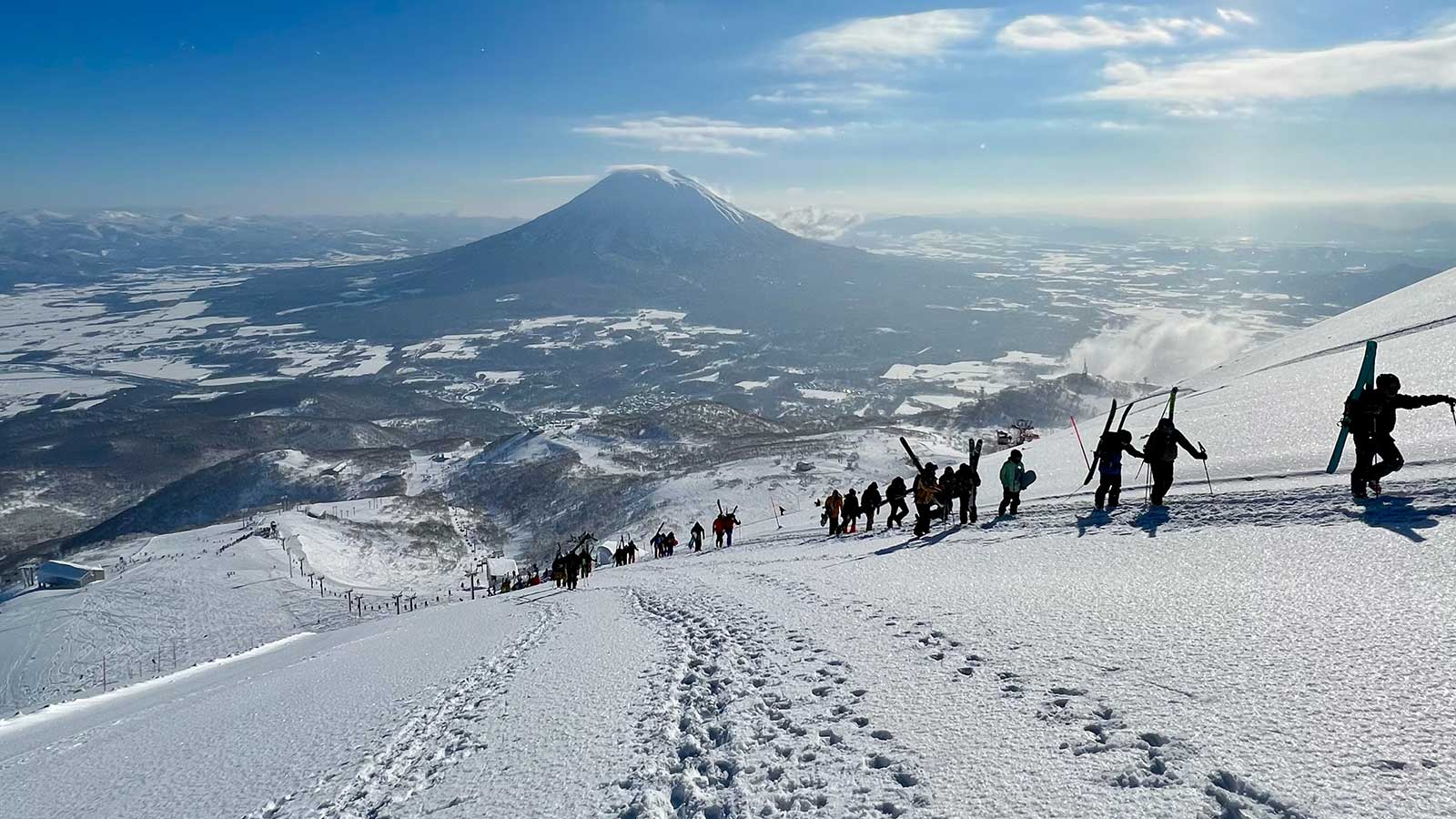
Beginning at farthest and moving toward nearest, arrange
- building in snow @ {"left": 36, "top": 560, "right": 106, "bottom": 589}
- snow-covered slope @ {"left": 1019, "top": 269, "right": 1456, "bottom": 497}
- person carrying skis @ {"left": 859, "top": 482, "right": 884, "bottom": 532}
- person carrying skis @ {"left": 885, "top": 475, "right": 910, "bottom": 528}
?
building in snow @ {"left": 36, "top": 560, "right": 106, "bottom": 589} < person carrying skis @ {"left": 859, "top": 482, "right": 884, "bottom": 532} < person carrying skis @ {"left": 885, "top": 475, "right": 910, "bottom": 528} < snow-covered slope @ {"left": 1019, "top": 269, "right": 1456, "bottom": 497}

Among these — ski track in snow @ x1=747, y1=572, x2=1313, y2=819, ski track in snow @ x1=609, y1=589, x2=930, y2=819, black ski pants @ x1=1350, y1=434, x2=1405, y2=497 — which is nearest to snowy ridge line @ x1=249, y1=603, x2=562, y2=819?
ski track in snow @ x1=609, y1=589, x2=930, y2=819

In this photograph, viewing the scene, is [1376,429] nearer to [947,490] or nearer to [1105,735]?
[947,490]

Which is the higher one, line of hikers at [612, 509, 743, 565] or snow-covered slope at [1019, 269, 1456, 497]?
snow-covered slope at [1019, 269, 1456, 497]

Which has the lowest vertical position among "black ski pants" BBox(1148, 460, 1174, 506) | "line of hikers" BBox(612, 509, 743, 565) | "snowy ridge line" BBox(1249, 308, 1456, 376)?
"line of hikers" BBox(612, 509, 743, 565)

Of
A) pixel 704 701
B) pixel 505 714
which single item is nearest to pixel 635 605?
pixel 505 714

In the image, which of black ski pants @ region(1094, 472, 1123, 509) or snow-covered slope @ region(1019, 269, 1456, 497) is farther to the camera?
black ski pants @ region(1094, 472, 1123, 509)

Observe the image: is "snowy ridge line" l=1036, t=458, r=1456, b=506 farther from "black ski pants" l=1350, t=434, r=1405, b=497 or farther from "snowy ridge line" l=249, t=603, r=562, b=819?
"snowy ridge line" l=249, t=603, r=562, b=819

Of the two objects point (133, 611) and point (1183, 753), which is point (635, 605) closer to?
point (1183, 753)
